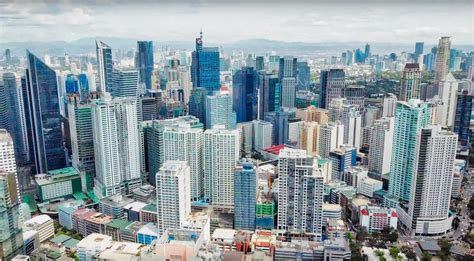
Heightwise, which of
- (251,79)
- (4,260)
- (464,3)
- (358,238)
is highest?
(464,3)

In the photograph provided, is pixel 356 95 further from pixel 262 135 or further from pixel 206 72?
pixel 206 72

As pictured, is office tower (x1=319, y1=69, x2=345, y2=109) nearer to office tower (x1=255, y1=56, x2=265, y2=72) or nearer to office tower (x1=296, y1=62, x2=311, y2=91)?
office tower (x1=296, y1=62, x2=311, y2=91)

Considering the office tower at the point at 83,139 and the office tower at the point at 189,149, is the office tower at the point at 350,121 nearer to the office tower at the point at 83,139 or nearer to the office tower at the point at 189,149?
the office tower at the point at 189,149

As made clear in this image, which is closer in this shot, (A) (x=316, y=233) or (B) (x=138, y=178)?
(A) (x=316, y=233)

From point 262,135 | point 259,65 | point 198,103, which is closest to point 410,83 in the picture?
point 262,135

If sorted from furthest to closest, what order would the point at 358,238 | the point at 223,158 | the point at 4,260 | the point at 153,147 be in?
1. the point at 153,147
2. the point at 223,158
3. the point at 358,238
4. the point at 4,260

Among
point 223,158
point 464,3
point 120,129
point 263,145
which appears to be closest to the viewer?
point 464,3

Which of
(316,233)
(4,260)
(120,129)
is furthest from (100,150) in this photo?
(316,233)

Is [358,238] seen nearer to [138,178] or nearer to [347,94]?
[138,178]
